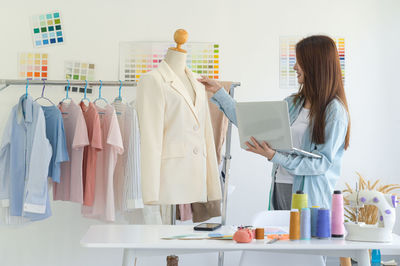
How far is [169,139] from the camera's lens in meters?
2.80

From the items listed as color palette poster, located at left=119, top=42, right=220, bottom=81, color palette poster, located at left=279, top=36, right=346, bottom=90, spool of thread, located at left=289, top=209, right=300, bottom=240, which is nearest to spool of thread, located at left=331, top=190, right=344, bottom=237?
spool of thread, located at left=289, top=209, right=300, bottom=240

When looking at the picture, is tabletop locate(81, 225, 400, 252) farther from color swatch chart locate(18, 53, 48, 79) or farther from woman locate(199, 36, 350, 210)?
color swatch chart locate(18, 53, 48, 79)

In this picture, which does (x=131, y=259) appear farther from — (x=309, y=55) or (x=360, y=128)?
(x=360, y=128)

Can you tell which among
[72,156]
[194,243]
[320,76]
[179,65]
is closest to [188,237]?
[194,243]

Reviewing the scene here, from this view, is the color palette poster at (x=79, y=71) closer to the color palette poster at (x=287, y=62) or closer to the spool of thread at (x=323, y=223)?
the color palette poster at (x=287, y=62)

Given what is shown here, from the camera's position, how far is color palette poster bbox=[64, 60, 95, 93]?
12.7 ft

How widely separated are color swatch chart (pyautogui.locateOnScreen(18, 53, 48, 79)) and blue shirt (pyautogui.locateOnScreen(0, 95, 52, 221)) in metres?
0.73

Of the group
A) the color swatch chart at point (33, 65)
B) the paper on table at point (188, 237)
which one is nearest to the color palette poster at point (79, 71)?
the color swatch chart at point (33, 65)

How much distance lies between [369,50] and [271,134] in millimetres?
2142

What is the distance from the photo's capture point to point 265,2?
401 cm

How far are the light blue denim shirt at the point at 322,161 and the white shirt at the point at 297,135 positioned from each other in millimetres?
52

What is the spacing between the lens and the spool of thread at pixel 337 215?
1995 mm

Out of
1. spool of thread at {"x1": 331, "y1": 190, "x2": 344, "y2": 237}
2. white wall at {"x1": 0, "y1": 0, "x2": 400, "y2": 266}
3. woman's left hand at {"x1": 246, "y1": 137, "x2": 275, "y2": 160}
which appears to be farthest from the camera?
white wall at {"x1": 0, "y1": 0, "x2": 400, "y2": 266}

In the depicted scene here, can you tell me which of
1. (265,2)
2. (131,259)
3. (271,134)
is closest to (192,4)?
(265,2)
